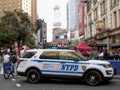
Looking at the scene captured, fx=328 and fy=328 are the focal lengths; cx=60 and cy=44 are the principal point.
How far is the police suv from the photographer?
15547 mm

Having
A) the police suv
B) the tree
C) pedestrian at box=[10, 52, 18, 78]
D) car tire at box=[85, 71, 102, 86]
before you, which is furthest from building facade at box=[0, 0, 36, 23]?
car tire at box=[85, 71, 102, 86]

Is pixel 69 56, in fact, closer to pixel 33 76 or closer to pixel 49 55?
pixel 49 55

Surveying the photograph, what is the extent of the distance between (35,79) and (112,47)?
1189 inches

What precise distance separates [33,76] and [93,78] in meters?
3.00

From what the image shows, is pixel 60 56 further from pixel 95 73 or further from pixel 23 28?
pixel 23 28

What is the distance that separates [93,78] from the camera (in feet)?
51.1

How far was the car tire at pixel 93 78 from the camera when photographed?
15.5m

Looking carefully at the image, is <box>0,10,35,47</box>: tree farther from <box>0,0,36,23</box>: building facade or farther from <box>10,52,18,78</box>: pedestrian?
<box>0,0,36,23</box>: building facade

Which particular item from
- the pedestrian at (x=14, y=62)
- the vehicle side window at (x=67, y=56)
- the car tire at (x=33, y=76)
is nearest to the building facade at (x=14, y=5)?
the pedestrian at (x=14, y=62)

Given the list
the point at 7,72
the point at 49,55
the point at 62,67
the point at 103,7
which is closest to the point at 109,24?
the point at 103,7

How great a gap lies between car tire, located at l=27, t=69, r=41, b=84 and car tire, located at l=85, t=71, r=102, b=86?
2.41 metres

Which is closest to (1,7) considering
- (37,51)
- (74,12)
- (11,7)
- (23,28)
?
(11,7)

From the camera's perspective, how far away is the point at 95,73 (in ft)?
50.9

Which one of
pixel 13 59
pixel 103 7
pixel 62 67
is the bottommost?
pixel 62 67
